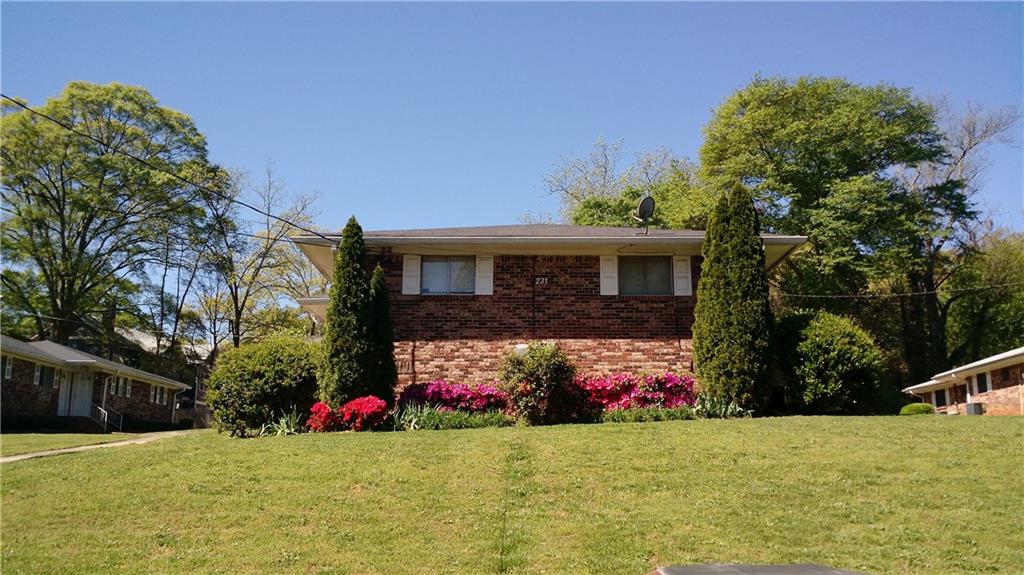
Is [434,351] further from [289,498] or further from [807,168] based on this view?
[807,168]

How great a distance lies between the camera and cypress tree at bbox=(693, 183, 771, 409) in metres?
14.5

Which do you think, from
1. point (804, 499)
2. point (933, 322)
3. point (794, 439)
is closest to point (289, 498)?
point (804, 499)

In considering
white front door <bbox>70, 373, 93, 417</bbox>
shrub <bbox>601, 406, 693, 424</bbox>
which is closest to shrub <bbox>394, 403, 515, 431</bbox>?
shrub <bbox>601, 406, 693, 424</bbox>

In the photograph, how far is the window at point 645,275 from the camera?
17.3m

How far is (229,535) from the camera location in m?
7.82

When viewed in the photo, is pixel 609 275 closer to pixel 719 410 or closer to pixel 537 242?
pixel 537 242

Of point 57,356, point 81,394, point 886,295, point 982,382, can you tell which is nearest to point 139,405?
point 81,394

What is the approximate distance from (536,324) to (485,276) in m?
1.54

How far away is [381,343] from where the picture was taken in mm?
15273

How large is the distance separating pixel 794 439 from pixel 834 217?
69.5 feet

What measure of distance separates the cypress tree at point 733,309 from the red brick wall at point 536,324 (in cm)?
125

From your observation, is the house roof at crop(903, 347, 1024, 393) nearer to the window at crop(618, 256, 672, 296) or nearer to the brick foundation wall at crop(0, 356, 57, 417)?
the window at crop(618, 256, 672, 296)

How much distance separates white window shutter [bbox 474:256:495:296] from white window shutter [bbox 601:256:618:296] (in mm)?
2401

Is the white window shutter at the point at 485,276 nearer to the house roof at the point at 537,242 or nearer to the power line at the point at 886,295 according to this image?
the house roof at the point at 537,242
